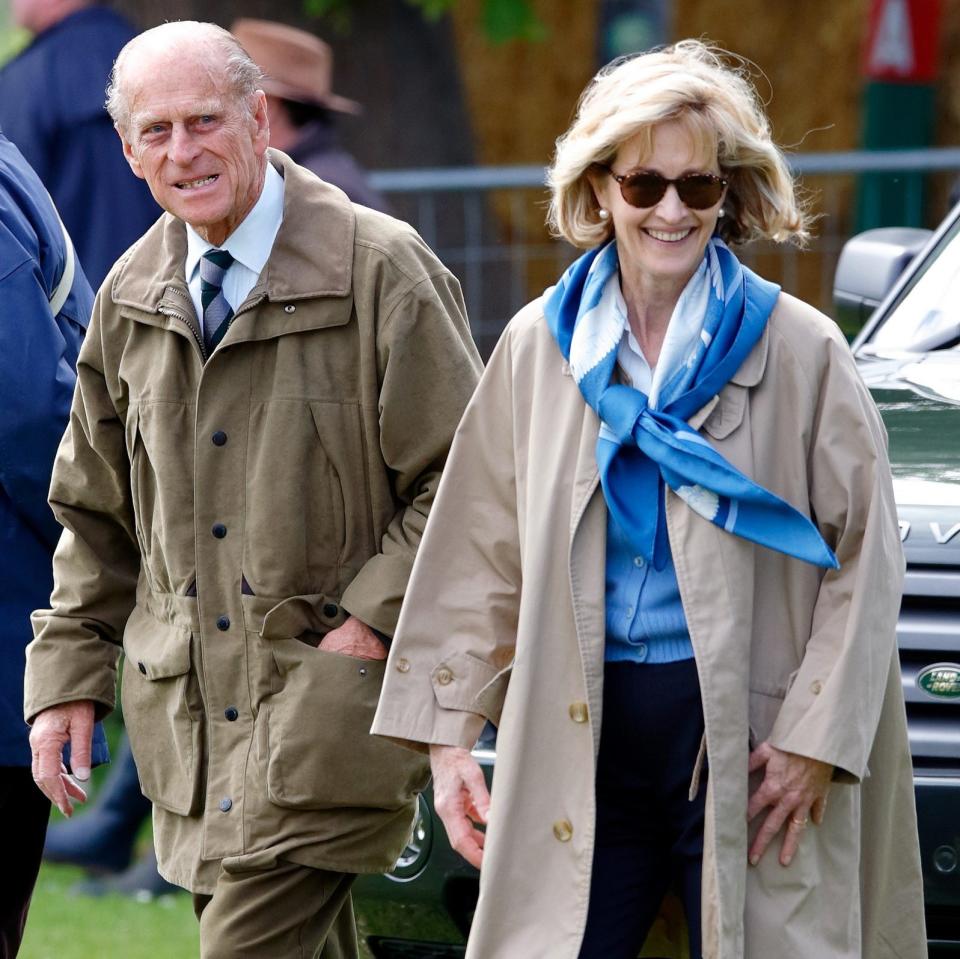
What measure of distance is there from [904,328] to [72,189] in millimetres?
2788

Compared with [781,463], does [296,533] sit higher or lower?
lower

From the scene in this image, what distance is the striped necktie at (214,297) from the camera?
3617 millimetres

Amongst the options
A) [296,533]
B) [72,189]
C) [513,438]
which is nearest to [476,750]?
[296,533]

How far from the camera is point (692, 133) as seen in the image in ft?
10.2

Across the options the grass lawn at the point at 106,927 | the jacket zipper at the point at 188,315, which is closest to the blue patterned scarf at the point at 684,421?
the jacket zipper at the point at 188,315

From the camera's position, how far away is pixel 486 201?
25.3 ft

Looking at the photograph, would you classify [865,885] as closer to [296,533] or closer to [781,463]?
[781,463]

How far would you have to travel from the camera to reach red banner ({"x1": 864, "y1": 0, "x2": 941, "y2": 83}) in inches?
372

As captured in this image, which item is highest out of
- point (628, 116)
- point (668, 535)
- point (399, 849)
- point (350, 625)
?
point (628, 116)

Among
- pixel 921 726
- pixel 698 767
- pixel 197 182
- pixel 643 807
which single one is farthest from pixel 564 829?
pixel 197 182

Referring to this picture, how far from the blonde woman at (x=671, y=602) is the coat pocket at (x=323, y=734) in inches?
12.9

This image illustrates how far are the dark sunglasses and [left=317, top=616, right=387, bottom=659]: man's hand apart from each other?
94cm

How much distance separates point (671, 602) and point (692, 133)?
28.0 inches

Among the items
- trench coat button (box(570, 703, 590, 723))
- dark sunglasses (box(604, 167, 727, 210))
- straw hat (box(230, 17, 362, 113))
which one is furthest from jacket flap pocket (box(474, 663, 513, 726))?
straw hat (box(230, 17, 362, 113))
